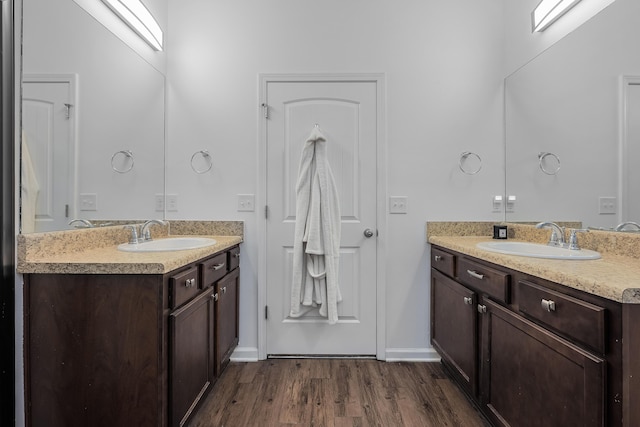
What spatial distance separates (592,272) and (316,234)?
4.52ft

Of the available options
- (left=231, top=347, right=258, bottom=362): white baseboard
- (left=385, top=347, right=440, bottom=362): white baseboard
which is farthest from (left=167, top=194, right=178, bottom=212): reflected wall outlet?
(left=385, top=347, right=440, bottom=362): white baseboard

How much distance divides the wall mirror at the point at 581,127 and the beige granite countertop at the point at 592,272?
1.05 ft

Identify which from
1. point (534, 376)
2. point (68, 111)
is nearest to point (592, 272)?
point (534, 376)

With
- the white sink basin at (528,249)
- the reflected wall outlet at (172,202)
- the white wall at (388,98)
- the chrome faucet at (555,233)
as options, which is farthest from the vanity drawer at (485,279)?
the reflected wall outlet at (172,202)

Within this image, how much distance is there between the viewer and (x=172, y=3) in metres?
2.25

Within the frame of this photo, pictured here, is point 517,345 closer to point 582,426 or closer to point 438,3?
point 582,426

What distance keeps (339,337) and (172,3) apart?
263 centimetres

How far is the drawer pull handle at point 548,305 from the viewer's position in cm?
105

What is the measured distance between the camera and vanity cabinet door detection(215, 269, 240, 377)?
1762mm

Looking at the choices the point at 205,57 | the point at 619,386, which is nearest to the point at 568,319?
the point at 619,386

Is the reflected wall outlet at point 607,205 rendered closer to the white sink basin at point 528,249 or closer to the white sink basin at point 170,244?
the white sink basin at point 528,249

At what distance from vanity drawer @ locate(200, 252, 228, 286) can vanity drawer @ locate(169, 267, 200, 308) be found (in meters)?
0.09

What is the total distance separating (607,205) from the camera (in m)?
1.50

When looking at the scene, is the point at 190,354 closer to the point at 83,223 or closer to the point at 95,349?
Result: the point at 95,349
